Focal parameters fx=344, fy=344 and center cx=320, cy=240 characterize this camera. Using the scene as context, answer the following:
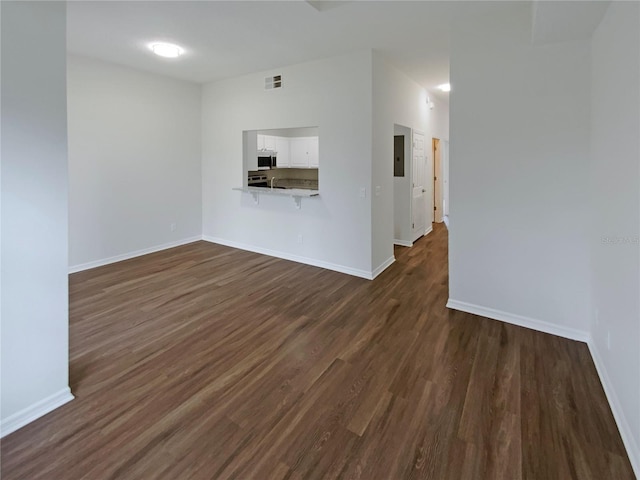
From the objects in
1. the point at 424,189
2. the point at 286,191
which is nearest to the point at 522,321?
the point at 286,191

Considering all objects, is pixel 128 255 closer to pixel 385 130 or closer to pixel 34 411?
pixel 34 411

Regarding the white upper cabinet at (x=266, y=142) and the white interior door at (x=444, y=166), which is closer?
the white upper cabinet at (x=266, y=142)

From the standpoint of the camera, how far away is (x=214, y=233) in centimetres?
630

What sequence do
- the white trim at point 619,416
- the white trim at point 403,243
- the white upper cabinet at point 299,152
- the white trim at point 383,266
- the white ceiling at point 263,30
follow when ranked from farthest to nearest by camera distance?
the white trim at point 403,243
the white upper cabinet at point 299,152
the white trim at point 383,266
the white ceiling at point 263,30
the white trim at point 619,416

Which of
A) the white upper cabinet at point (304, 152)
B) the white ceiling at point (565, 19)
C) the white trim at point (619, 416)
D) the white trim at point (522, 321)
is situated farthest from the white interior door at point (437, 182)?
the white trim at point (619, 416)

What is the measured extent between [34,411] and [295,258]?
3535 millimetres

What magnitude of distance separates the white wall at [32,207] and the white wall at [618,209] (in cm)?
306

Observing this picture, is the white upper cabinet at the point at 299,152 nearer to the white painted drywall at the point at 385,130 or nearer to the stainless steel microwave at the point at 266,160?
the stainless steel microwave at the point at 266,160

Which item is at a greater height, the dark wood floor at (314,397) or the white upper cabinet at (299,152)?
the white upper cabinet at (299,152)

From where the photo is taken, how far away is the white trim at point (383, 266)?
4512mm

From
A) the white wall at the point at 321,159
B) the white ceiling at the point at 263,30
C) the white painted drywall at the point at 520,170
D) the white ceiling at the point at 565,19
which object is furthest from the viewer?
the white wall at the point at 321,159

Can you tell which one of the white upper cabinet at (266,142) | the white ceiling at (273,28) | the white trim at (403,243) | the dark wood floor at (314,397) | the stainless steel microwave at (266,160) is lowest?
the dark wood floor at (314,397)

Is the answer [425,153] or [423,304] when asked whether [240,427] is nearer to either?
[423,304]

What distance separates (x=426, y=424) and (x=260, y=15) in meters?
3.51
